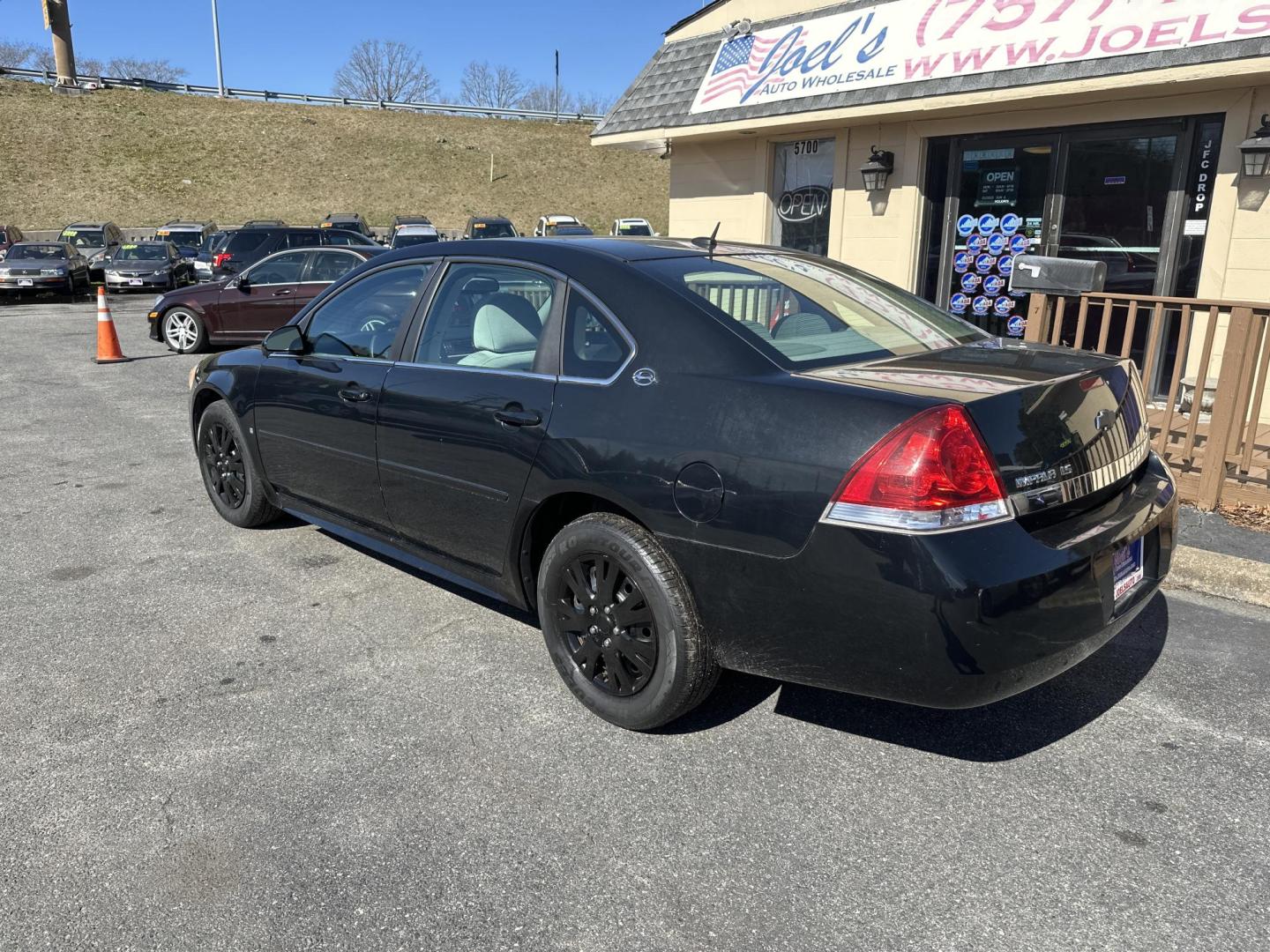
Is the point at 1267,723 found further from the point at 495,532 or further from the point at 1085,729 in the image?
the point at 495,532

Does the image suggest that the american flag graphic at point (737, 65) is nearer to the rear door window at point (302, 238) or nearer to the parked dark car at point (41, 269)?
the rear door window at point (302, 238)

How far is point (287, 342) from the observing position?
15.0ft

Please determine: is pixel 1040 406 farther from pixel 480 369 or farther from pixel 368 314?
pixel 368 314

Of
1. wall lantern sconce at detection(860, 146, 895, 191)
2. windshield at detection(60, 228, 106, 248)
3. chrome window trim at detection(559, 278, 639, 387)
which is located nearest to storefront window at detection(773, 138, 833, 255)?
wall lantern sconce at detection(860, 146, 895, 191)

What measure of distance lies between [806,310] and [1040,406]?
2.97ft

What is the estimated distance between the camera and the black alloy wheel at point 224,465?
5.14m

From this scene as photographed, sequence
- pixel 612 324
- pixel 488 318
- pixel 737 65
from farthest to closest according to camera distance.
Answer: pixel 737 65, pixel 488 318, pixel 612 324

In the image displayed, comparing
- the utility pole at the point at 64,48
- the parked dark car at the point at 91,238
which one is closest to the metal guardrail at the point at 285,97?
the utility pole at the point at 64,48

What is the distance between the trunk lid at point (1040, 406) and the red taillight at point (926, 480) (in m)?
0.06

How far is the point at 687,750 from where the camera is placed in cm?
305

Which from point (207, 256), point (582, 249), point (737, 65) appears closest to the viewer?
point (582, 249)

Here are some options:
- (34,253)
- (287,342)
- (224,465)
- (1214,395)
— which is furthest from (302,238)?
(1214,395)

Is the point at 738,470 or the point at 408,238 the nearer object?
the point at 738,470

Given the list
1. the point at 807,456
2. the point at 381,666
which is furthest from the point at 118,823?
the point at 807,456
